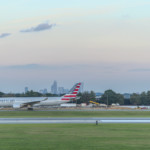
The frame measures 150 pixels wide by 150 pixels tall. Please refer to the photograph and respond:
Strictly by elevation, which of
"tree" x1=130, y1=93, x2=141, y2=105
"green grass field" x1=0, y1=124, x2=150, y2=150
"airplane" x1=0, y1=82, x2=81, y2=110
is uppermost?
"tree" x1=130, y1=93, x2=141, y2=105

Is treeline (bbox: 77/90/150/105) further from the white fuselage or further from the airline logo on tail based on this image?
the white fuselage

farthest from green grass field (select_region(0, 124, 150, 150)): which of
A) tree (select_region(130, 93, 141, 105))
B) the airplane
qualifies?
tree (select_region(130, 93, 141, 105))

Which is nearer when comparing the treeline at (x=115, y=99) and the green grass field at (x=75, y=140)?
the green grass field at (x=75, y=140)

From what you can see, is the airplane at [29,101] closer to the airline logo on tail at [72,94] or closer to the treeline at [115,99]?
the airline logo on tail at [72,94]

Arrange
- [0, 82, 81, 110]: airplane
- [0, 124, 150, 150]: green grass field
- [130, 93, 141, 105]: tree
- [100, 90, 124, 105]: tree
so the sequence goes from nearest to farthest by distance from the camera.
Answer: [0, 124, 150, 150]: green grass field, [0, 82, 81, 110]: airplane, [100, 90, 124, 105]: tree, [130, 93, 141, 105]: tree

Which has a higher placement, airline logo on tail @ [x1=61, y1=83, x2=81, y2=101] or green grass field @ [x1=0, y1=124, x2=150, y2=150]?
airline logo on tail @ [x1=61, y1=83, x2=81, y2=101]

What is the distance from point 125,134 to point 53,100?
65290mm

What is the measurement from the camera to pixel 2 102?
92.2 meters

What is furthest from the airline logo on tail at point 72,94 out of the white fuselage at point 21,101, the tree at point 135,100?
the tree at point 135,100

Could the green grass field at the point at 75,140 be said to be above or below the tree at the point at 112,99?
below

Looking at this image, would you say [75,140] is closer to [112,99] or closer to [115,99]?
[115,99]

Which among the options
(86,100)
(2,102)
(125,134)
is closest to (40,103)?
(2,102)

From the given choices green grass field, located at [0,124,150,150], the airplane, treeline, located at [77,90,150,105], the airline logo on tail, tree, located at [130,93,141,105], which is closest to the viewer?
green grass field, located at [0,124,150,150]

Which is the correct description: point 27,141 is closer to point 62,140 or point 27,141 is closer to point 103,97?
point 62,140
